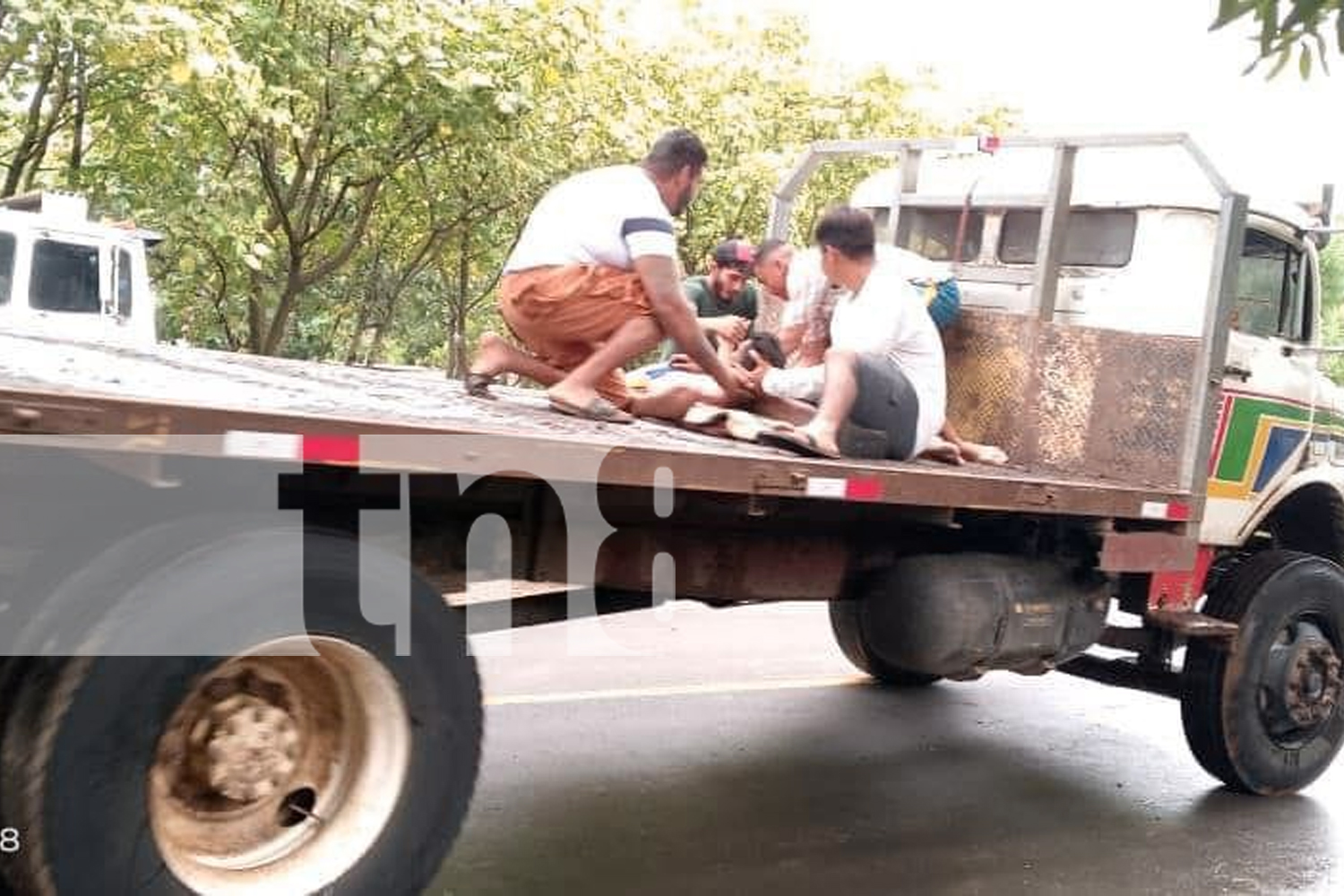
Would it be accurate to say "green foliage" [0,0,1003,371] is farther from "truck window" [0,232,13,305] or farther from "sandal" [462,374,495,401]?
"sandal" [462,374,495,401]

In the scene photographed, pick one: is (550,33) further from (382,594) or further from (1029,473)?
(382,594)

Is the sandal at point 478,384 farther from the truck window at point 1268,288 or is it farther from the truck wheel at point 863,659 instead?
the truck window at point 1268,288

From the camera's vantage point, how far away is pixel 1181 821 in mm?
5477

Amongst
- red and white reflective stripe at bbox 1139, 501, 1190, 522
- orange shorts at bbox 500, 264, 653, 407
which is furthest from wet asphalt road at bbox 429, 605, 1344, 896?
orange shorts at bbox 500, 264, 653, 407

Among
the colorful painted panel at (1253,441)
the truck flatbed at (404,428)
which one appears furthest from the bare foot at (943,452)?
the colorful painted panel at (1253,441)

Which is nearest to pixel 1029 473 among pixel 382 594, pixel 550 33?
pixel 382 594

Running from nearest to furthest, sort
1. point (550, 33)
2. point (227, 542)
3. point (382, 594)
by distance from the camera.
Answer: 1. point (227, 542)
2. point (382, 594)
3. point (550, 33)

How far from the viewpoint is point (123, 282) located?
12.2 metres

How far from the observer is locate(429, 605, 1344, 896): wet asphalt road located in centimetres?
457

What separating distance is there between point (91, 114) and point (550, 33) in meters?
4.72

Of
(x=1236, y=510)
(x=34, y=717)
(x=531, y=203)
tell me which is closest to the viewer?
(x=34, y=717)

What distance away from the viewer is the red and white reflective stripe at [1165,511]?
5.12 meters

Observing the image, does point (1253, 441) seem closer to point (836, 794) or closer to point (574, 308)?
point (836, 794)

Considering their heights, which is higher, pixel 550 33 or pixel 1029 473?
pixel 550 33
